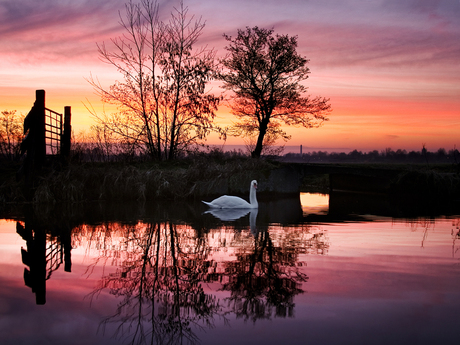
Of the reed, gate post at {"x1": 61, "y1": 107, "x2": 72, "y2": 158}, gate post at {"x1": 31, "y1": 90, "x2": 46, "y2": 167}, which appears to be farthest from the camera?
gate post at {"x1": 61, "y1": 107, "x2": 72, "y2": 158}

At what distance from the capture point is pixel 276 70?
2283cm

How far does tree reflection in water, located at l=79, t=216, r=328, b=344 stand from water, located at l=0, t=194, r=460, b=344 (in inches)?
0.6

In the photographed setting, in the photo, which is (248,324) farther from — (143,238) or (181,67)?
(181,67)

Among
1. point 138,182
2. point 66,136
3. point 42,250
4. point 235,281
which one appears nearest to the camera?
point 235,281

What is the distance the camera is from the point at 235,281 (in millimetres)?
4730

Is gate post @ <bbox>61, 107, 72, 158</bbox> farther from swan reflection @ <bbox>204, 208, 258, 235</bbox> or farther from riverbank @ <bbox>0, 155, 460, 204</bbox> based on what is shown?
swan reflection @ <bbox>204, 208, 258, 235</bbox>

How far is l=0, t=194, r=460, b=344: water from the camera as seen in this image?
352 centimetres

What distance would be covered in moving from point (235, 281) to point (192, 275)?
1.96 ft

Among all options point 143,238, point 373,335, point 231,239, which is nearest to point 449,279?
point 373,335

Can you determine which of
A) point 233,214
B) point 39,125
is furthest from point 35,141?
point 233,214

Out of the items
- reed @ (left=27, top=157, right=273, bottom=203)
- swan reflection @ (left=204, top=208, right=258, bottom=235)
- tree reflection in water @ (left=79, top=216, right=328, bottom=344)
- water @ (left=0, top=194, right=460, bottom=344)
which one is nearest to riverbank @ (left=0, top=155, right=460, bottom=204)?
reed @ (left=27, top=157, right=273, bottom=203)

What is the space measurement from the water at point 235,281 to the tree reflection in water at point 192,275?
0.05 ft

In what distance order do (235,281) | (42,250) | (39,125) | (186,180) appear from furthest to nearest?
(186,180)
(39,125)
(42,250)
(235,281)

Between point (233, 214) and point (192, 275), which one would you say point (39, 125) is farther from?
point (192, 275)
